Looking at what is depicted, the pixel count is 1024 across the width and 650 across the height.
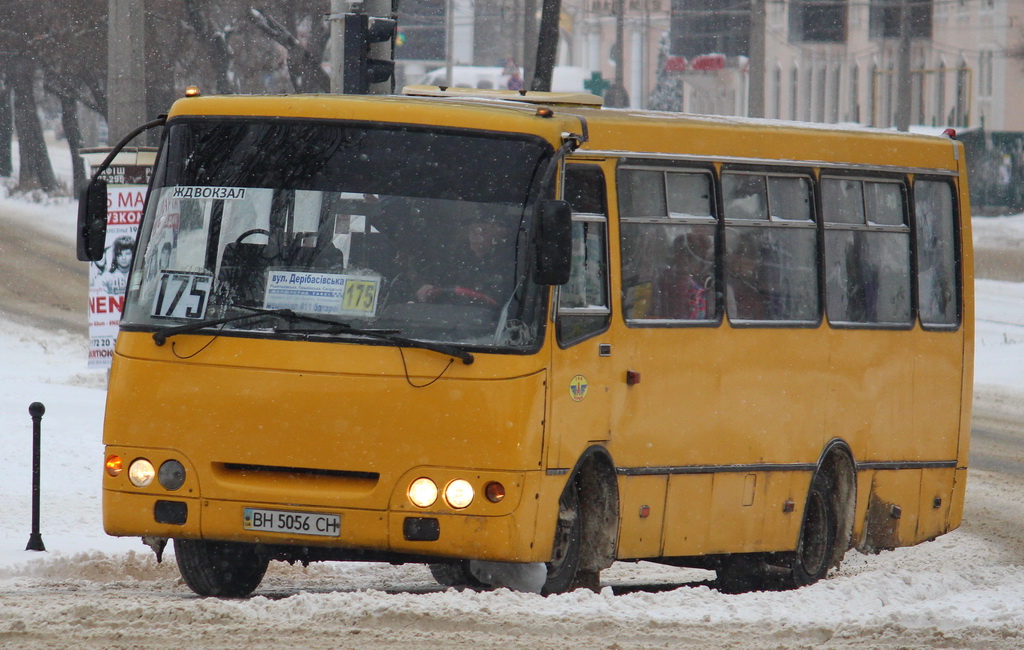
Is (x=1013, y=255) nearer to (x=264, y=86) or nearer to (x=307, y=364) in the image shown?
(x=264, y=86)

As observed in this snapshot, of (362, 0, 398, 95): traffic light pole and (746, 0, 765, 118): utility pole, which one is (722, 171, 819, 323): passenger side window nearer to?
(362, 0, 398, 95): traffic light pole

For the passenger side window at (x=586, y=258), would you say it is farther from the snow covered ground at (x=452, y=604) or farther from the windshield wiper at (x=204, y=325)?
the windshield wiper at (x=204, y=325)

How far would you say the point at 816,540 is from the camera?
1138cm

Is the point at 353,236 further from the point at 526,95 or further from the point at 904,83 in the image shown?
the point at 904,83

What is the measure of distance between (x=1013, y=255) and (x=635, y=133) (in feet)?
129

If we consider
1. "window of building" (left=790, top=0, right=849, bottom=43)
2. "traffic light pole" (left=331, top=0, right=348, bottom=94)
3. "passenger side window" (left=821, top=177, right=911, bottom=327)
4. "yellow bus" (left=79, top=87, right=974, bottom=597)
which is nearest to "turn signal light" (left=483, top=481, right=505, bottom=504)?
"yellow bus" (left=79, top=87, right=974, bottom=597)

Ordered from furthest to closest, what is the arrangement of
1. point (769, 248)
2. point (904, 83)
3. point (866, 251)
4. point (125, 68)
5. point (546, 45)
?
1. point (904, 83)
2. point (546, 45)
3. point (125, 68)
4. point (866, 251)
5. point (769, 248)

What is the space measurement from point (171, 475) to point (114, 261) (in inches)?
308

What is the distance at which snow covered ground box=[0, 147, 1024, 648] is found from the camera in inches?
286

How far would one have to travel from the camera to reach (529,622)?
7539mm

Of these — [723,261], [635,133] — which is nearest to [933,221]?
[723,261]

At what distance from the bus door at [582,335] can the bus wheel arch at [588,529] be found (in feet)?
0.65

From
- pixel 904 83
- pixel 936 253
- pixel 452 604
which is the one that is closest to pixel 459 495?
pixel 452 604

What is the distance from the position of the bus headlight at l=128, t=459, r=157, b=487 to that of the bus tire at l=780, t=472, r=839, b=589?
4.36 m
